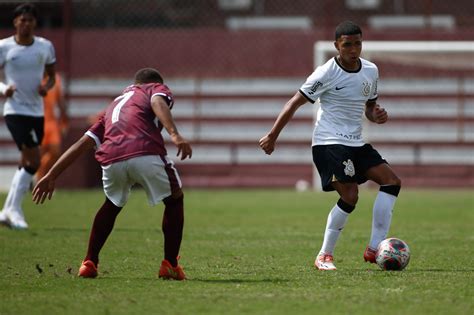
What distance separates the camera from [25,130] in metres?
13.0

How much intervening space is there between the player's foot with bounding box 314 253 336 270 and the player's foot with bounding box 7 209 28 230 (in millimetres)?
5012

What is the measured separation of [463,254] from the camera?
32.6 feet

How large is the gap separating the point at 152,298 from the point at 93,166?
15345 millimetres

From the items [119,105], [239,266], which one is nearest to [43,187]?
[119,105]

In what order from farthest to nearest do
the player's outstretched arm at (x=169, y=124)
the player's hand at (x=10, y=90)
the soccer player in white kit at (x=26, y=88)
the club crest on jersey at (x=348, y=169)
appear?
the soccer player in white kit at (x=26, y=88), the player's hand at (x=10, y=90), the club crest on jersey at (x=348, y=169), the player's outstretched arm at (x=169, y=124)

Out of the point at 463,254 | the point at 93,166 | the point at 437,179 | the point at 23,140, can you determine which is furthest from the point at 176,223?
the point at 437,179

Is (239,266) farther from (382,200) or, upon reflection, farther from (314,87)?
(314,87)

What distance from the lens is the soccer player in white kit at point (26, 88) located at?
12.9 meters

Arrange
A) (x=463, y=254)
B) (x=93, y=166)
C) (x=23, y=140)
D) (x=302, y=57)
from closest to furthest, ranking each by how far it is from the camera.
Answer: (x=463, y=254) → (x=23, y=140) → (x=93, y=166) → (x=302, y=57)

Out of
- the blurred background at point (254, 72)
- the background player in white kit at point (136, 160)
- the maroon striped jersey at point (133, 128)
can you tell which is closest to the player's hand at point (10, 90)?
the background player in white kit at point (136, 160)

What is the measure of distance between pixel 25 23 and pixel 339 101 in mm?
5232

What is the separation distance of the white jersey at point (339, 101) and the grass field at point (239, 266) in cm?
115

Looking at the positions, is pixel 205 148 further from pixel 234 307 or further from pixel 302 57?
pixel 234 307

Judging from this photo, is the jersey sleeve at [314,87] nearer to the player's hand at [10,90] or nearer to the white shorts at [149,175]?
the white shorts at [149,175]
